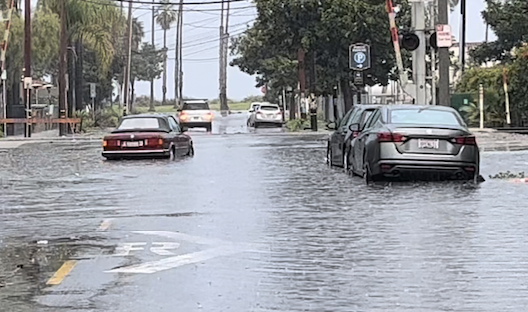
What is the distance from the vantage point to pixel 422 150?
686 inches

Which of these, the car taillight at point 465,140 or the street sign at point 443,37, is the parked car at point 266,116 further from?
the car taillight at point 465,140

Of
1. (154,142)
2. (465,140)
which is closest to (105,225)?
(465,140)

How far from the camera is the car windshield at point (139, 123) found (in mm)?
25984

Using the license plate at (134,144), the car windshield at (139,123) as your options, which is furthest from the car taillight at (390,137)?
the car windshield at (139,123)

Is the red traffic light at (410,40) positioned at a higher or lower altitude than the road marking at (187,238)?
higher

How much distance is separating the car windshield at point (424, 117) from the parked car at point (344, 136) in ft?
5.84

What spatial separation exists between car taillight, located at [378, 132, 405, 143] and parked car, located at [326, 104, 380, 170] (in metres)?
2.53

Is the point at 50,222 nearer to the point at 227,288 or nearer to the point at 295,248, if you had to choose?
the point at 295,248

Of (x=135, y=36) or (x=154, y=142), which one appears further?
(x=135, y=36)

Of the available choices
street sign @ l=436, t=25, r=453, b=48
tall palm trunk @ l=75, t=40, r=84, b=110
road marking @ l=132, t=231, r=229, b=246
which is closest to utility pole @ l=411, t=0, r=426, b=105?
street sign @ l=436, t=25, r=453, b=48

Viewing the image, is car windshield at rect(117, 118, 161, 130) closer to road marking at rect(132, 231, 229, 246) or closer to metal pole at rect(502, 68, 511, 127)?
road marking at rect(132, 231, 229, 246)

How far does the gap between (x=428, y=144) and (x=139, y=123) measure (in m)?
10.5

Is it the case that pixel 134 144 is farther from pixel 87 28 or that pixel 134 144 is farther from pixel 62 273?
pixel 87 28

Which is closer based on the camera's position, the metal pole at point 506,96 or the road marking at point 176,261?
the road marking at point 176,261
